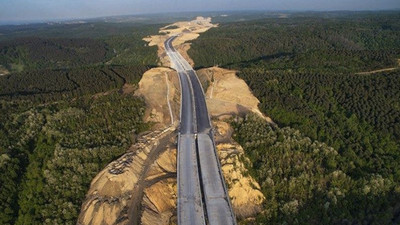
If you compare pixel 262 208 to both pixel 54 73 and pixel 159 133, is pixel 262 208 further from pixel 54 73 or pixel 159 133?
pixel 54 73

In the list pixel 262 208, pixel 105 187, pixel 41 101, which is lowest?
pixel 262 208

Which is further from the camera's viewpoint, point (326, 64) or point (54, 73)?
point (54, 73)

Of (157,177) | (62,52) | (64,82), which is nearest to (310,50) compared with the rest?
(64,82)

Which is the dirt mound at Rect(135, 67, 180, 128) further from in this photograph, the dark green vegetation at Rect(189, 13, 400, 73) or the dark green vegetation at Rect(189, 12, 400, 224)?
the dark green vegetation at Rect(189, 13, 400, 73)

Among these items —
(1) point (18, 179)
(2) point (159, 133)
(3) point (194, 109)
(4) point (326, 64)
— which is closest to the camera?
(1) point (18, 179)

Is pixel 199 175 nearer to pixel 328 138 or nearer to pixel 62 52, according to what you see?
pixel 328 138

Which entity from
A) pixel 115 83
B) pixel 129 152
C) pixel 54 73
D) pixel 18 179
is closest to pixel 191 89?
pixel 115 83

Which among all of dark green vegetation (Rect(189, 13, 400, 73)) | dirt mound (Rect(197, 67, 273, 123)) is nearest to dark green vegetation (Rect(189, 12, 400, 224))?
dark green vegetation (Rect(189, 13, 400, 73))
